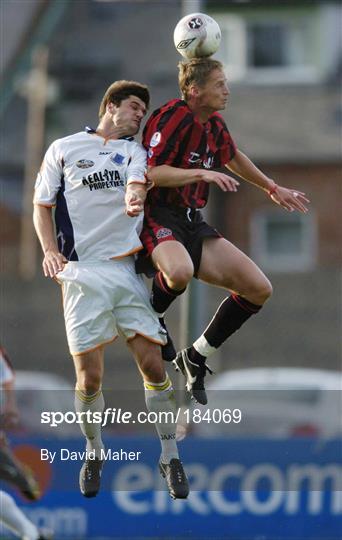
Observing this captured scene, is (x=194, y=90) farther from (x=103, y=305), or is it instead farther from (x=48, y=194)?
(x=103, y=305)

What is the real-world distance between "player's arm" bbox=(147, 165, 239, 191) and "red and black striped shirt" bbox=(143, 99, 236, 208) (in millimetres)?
67

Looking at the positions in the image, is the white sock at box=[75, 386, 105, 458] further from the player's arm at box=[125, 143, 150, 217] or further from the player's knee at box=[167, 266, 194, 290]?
the player's arm at box=[125, 143, 150, 217]

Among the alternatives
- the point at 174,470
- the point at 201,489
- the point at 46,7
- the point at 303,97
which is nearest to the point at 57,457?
the point at 174,470

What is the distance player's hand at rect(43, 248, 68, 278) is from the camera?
21.9ft

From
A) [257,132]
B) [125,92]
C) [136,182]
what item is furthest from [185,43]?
[257,132]

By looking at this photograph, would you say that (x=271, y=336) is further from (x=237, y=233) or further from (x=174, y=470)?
(x=174, y=470)

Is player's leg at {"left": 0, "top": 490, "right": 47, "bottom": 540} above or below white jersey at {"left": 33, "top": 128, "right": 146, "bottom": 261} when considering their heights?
below

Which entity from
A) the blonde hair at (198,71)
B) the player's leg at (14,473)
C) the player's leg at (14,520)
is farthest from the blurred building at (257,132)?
the blonde hair at (198,71)

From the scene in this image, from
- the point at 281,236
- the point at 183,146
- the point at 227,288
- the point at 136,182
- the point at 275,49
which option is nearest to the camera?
the point at 136,182

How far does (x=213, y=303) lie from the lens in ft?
66.4

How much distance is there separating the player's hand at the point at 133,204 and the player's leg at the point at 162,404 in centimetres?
71

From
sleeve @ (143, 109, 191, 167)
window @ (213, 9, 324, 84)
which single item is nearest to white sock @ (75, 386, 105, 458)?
sleeve @ (143, 109, 191, 167)

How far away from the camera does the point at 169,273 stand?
21.9 ft

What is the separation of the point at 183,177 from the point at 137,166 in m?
0.27
